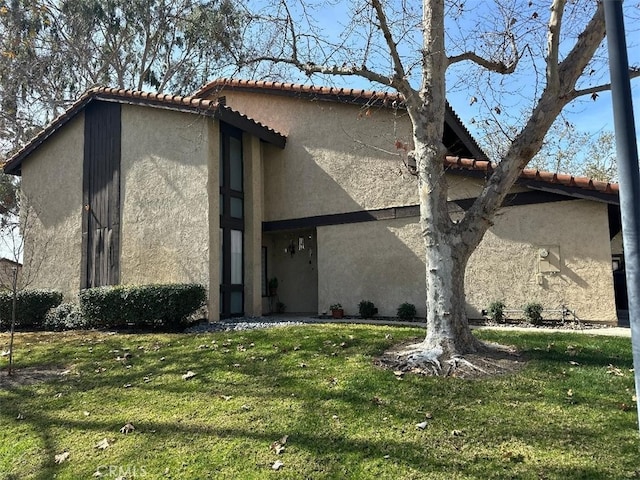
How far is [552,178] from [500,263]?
2.37 m

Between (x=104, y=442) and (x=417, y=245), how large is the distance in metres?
9.33

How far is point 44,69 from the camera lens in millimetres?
21219

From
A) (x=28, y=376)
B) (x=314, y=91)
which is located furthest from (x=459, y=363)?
(x=314, y=91)

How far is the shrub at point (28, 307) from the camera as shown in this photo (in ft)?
40.1

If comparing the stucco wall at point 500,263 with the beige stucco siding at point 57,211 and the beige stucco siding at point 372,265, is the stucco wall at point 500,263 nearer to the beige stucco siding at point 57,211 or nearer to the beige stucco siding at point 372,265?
the beige stucco siding at point 372,265

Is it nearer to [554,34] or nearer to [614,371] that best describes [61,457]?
[614,371]

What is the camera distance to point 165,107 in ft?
41.0

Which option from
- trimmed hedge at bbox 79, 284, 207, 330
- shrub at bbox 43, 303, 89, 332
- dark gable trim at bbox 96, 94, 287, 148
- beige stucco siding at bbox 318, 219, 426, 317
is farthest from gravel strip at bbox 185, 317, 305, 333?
dark gable trim at bbox 96, 94, 287, 148

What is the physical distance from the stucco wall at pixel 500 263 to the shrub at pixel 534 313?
28 cm

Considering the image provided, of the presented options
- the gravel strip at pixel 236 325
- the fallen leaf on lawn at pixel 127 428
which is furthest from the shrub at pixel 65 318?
the fallen leaf on lawn at pixel 127 428

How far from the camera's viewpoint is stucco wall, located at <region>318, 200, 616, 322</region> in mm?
10328

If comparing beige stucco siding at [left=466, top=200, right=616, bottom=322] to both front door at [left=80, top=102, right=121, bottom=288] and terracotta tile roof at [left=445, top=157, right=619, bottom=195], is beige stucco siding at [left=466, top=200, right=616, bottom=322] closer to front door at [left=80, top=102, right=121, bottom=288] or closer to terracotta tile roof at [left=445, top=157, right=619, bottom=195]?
terracotta tile roof at [left=445, top=157, right=619, bottom=195]

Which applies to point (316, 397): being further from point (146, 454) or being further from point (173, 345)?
point (173, 345)

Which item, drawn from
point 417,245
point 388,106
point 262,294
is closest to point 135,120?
point 262,294
